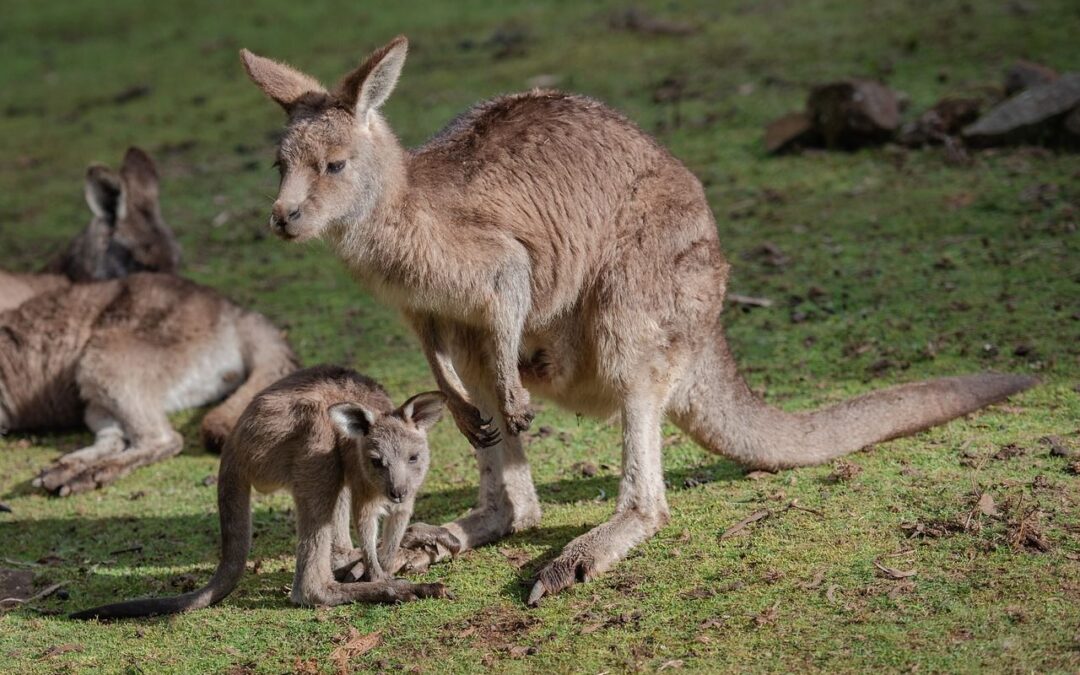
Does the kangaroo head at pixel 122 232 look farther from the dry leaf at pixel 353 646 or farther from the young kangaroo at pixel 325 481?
the dry leaf at pixel 353 646

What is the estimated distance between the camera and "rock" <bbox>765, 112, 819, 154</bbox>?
28.5 feet

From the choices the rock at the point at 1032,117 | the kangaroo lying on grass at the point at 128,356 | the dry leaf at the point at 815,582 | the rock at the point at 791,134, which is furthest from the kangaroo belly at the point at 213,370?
the rock at the point at 1032,117

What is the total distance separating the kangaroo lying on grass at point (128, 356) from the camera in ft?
21.3

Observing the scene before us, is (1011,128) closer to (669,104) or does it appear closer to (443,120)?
(669,104)

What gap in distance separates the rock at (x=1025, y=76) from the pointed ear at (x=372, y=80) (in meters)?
5.36

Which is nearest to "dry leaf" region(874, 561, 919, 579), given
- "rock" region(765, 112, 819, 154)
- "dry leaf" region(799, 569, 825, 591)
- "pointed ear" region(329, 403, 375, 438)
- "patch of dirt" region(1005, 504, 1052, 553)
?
"dry leaf" region(799, 569, 825, 591)

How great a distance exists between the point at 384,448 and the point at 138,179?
4.60 metres

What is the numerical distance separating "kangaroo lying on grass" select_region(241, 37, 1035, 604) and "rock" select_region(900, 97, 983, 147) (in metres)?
3.51

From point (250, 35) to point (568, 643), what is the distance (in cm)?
1130

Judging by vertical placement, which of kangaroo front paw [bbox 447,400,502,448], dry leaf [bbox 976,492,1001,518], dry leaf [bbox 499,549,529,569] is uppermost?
kangaroo front paw [bbox 447,400,502,448]

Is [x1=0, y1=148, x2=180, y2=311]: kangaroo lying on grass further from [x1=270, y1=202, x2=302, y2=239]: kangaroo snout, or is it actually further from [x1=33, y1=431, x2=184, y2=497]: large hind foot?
[x1=270, y1=202, x2=302, y2=239]: kangaroo snout

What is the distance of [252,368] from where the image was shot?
6.72 meters

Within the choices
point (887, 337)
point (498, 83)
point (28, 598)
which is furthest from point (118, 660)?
point (498, 83)

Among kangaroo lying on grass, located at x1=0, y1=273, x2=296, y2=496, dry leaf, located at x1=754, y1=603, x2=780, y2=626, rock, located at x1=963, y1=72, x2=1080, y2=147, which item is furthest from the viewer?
rock, located at x1=963, y1=72, x2=1080, y2=147
